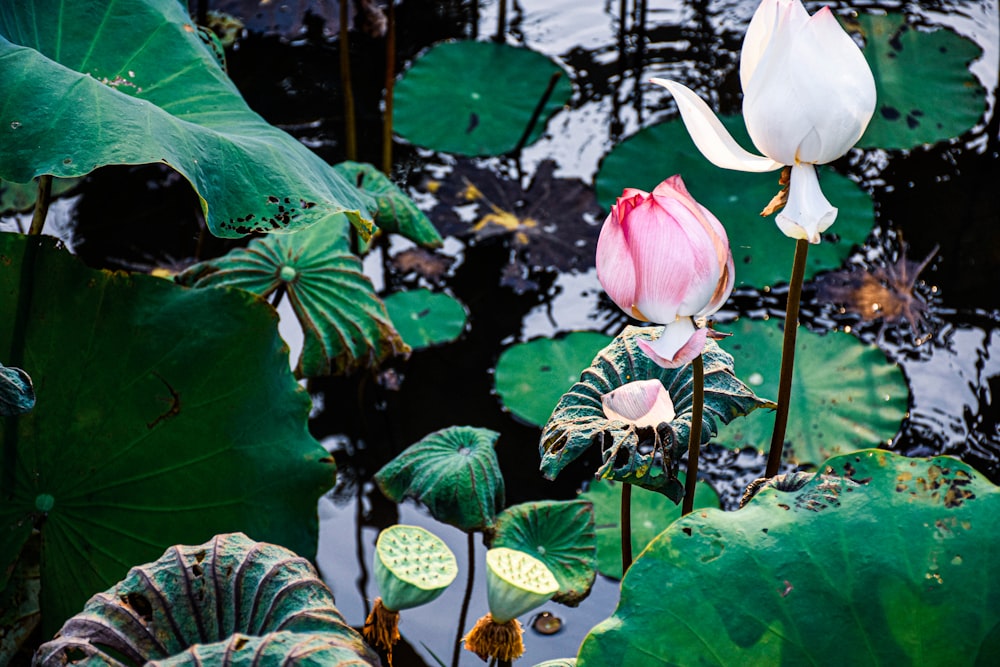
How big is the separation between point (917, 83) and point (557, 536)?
6.67ft

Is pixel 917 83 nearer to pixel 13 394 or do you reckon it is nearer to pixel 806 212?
pixel 806 212

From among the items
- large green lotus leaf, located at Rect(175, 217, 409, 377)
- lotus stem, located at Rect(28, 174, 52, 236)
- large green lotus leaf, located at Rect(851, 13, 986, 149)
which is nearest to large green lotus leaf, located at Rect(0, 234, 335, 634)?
lotus stem, located at Rect(28, 174, 52, 236)

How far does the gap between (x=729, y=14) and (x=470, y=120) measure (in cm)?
108

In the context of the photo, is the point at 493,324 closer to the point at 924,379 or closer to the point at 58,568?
the point at 924,379

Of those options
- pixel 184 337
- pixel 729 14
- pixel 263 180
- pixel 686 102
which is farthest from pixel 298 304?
pixel 729 14

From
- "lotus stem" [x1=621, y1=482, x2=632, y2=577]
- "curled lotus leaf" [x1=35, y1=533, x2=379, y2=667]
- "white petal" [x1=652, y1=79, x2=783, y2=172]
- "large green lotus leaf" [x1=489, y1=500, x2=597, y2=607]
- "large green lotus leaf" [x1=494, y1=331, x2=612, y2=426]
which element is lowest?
"large green lotus leaf" [x1=494, y1=331, x2=612, y2=426]

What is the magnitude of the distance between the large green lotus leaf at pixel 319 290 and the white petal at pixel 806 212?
1070 millimetres

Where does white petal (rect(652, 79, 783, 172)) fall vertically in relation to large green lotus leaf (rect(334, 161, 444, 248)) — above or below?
above

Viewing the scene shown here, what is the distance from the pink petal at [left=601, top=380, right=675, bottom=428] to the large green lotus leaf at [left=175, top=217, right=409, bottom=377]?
2.88 feet

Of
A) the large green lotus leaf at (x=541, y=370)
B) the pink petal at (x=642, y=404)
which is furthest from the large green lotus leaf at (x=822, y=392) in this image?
the pink petal at (x=642, y=404)

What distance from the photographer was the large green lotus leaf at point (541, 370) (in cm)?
209

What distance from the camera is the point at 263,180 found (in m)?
1.37

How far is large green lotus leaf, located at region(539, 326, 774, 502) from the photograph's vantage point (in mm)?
1048

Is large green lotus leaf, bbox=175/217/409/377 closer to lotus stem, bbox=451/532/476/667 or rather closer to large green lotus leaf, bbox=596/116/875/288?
lotus stem, bbox=451/532/476/667
